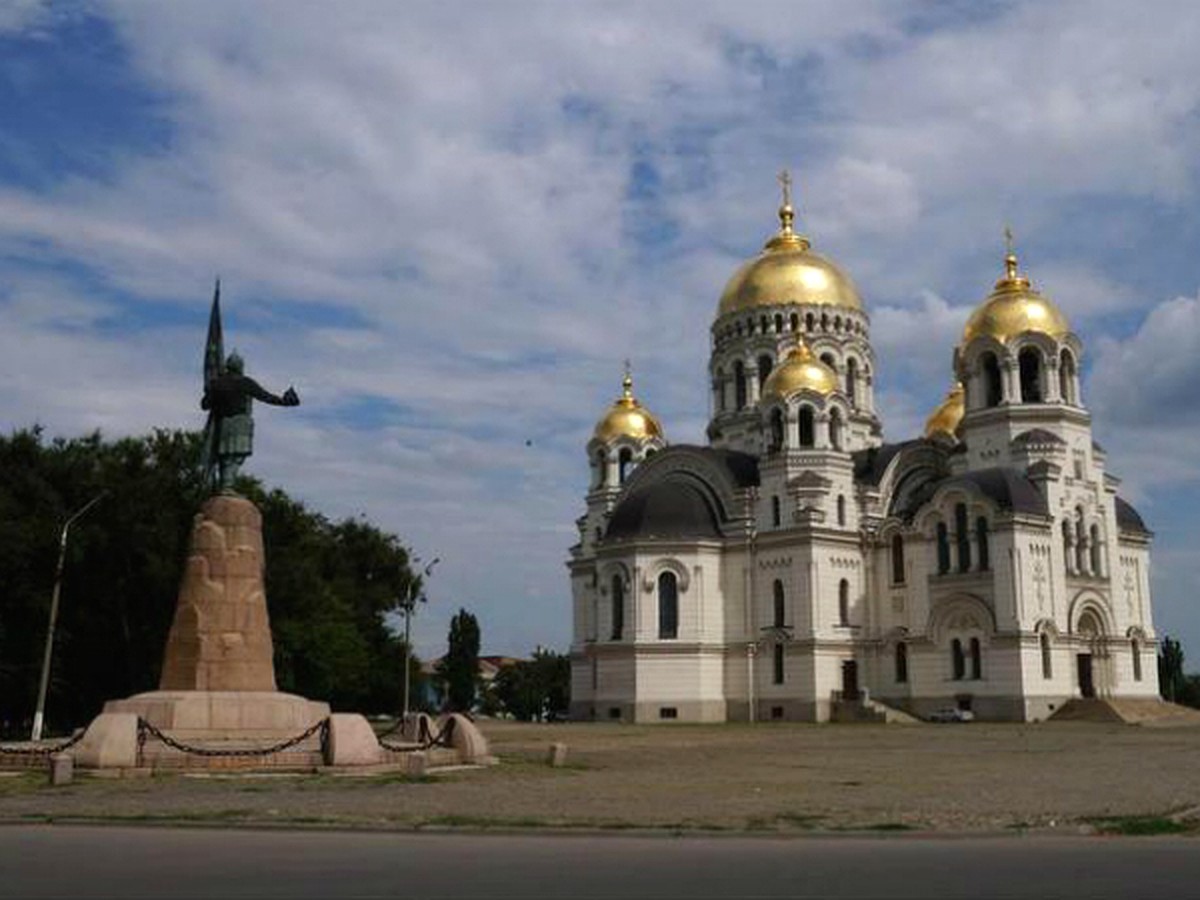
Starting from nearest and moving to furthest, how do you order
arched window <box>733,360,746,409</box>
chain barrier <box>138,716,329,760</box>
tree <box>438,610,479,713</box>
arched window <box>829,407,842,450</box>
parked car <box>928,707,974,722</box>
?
1. chain barrier <box>138,716,329,760</box>
2. parked car <box>928,707,974,722</box>
3. arched window <box>829,407,842,450</box>
4. arched window <box>733,360,746,409</box>
5. tree <box>438,610,479,713</box>

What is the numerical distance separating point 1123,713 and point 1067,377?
15.9 metres

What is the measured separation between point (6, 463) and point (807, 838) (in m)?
36.9

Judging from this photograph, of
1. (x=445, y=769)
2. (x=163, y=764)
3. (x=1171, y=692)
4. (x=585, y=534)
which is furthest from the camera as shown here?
(x=1171, y=692)

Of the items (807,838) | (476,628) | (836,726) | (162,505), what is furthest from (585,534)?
(807,838)

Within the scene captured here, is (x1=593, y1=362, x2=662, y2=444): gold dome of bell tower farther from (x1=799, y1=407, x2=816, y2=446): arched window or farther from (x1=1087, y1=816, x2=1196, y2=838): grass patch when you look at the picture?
(x1=1087, y1=816, x2=1196, y2=838): grass patch

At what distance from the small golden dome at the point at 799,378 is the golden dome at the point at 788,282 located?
218 inches

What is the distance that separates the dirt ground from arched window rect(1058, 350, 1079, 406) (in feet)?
110

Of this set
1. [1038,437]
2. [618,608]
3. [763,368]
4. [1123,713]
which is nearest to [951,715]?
[1123,713]

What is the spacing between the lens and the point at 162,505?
44.5 meters

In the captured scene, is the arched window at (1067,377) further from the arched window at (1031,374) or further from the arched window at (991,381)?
the arched window at (991,381)

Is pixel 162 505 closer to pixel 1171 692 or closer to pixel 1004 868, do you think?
pixel 1004 868

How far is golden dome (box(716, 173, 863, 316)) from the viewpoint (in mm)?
70125

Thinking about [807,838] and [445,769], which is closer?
[807,838]

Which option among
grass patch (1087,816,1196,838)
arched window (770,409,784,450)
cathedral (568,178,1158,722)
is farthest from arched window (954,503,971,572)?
grass patch (1087,816,1196,838)
